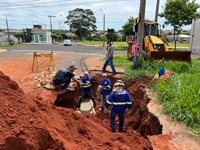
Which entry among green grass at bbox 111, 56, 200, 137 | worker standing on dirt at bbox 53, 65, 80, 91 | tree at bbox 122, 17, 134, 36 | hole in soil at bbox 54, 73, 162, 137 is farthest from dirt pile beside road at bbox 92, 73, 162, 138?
tree at bbox 122, 17, 134, 36

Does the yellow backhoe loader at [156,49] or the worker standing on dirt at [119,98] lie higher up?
the yellow backhoe loader at [156,49]

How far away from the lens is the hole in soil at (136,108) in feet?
17.3

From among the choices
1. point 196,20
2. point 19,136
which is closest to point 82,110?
point 19,136

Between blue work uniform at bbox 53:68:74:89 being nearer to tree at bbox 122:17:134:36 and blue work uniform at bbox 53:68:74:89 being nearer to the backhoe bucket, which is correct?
the backhoe bucket

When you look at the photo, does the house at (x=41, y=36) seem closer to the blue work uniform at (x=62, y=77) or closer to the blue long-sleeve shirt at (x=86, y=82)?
the blue work uniform at (x=62, y=77)

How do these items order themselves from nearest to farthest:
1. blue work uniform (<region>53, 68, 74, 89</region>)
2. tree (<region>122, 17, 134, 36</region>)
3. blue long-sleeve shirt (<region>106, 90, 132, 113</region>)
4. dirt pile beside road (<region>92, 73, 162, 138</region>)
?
dirt pile beside road (<region>92, 73, 162, 138</region>), blue long-sleeve shirt (<region>106, 90, 132, 113</region>), blue work uniform (<region>53, 68, 74, 89</region>), tree (<region>122, 17, 134, 36</region>)

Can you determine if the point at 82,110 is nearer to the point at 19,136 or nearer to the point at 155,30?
the point at 19,136

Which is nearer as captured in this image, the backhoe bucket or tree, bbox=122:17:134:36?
the backhoe bucket

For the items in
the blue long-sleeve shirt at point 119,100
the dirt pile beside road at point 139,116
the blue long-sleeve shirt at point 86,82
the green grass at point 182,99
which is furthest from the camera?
the blue long-sleeve shirt at point 86,82

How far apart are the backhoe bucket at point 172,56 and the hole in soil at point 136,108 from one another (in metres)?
2.32

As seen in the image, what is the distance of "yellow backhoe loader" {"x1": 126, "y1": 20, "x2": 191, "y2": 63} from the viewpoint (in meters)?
10.1

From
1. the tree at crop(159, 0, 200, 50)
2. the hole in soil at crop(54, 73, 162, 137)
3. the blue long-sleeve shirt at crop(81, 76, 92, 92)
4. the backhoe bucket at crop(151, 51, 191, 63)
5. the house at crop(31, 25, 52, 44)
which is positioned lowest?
the hole in soil at crop(54, 73, 162, 137)

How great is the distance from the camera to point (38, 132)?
3.12 metres

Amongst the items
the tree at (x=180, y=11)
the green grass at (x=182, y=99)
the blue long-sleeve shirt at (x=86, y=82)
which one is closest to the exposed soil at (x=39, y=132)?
the green grass at (x=182, y=99)
